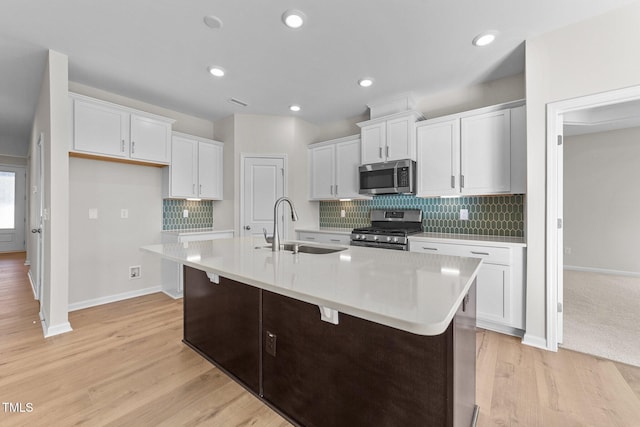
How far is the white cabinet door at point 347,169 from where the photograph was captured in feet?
13.2

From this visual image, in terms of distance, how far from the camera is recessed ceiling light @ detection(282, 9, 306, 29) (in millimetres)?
2084

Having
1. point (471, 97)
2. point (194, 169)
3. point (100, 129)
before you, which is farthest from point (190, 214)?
point (471, 97)

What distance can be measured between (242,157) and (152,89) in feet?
4.52

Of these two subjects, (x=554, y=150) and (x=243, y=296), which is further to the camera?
(x=554, y=150)

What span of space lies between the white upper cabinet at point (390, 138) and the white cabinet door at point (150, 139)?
2.64 metres

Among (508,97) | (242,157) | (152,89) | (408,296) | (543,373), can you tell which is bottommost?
(543,373)

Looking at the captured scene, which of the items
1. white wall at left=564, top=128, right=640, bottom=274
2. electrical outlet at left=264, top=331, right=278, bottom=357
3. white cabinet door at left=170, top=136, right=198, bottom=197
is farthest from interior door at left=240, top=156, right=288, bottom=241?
white wall at left=564, top=128, right=640, bottom=274

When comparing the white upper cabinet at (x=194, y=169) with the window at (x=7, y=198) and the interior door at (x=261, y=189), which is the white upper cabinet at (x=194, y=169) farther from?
the window at (x=7, y=198)

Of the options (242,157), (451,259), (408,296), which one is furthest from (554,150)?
(242,157)

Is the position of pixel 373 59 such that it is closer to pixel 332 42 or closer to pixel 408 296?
pixel 332 42

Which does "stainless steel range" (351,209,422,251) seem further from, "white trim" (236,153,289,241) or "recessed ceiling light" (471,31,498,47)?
"recessed ceiling light" (471,31,498,47)

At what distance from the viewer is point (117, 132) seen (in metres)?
3.28

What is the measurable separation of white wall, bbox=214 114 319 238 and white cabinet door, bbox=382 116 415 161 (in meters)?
1.47

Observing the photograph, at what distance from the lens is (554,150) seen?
237 cm
